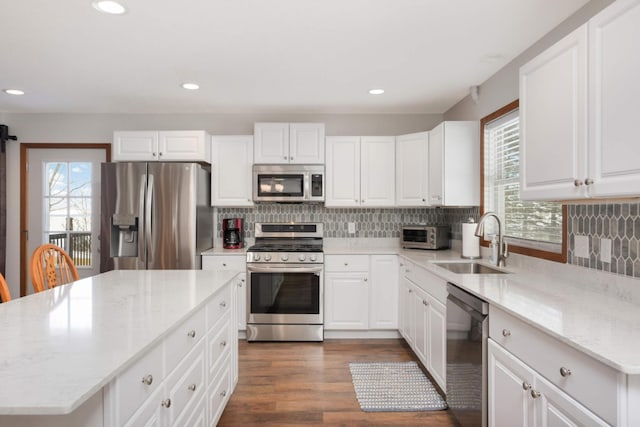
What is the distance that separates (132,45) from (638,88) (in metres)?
2.77

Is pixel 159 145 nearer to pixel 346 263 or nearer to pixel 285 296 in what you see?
pixel 285 296

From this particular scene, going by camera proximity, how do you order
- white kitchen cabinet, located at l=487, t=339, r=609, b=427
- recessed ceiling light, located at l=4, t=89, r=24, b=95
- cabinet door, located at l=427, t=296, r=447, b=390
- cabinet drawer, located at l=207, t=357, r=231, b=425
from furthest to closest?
1. recessed ceiling light, located at l=4, t=89, r=24, b=95
2. cabinet door, located at l=427, t=296, r=447, b=390
3. cabinet drawer, located at l=207, t=357, r=231, b=425
4. white kitchen cabinet, located at l=487, t=339, r=609, b=427

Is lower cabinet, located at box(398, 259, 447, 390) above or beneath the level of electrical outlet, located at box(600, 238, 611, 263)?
beneath

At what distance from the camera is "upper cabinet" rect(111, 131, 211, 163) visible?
3.74m

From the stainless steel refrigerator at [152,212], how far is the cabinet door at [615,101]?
3.15 m

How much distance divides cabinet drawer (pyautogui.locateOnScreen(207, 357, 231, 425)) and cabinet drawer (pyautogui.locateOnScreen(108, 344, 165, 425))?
2.34 feet

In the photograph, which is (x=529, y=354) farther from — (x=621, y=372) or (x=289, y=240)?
(x=289, y=240)

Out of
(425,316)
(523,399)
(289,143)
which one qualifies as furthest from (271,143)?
(523,399)

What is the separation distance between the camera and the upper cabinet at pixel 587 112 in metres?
1.31

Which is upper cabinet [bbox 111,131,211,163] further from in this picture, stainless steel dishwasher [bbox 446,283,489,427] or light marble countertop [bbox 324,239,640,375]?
stainless steel dishwasher [bbox 446,283,489,427]

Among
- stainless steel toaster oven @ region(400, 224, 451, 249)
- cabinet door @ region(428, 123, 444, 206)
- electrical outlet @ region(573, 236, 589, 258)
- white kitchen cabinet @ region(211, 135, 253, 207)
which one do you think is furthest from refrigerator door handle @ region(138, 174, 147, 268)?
electrical outlet @ region(573, 236, 589, 258)

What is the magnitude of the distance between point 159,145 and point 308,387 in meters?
2.75

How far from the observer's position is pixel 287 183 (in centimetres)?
384

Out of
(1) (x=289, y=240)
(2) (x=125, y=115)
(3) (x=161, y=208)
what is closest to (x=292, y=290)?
(1) (x=289, y=240)
